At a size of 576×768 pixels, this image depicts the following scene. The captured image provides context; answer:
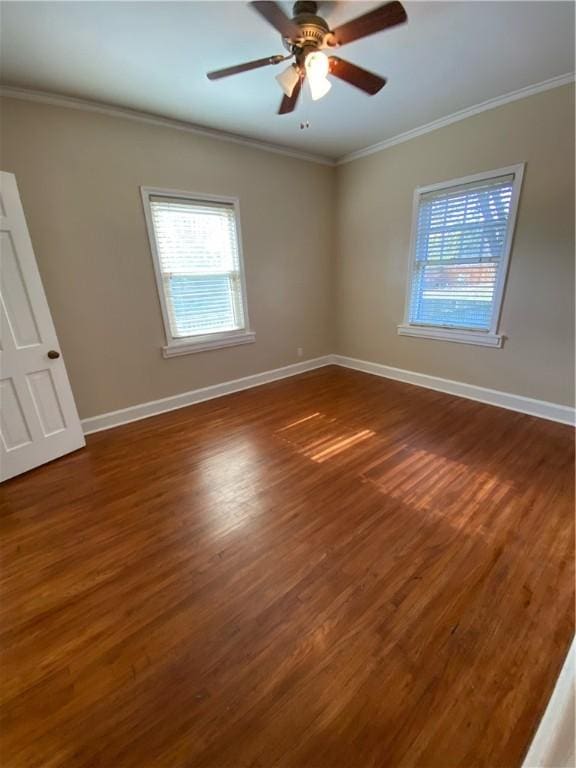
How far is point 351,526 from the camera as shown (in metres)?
1.87

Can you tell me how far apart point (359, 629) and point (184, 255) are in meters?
3.41

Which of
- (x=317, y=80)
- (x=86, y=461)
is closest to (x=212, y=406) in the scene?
(x=86, y=461)

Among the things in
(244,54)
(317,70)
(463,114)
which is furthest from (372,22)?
(463,114)

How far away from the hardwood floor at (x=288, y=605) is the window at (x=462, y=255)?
1.40 meters

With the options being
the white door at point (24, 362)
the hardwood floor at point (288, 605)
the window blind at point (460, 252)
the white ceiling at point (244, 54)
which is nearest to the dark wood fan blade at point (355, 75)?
the white ceiling at point (244, 54)

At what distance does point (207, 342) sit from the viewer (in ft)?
12.0

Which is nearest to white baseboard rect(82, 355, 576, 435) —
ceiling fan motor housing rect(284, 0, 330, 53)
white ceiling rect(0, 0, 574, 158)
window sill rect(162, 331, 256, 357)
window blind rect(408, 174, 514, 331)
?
window sill rect(162, 331, 256, 357)

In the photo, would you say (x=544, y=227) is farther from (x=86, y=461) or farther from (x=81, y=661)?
(x=86, y=461)

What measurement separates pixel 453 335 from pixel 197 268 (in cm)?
294

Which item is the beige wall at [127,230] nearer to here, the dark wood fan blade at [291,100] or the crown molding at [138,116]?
the crown molding at [138,116]

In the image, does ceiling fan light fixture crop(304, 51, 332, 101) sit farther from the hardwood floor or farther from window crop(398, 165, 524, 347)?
the hardwood floor

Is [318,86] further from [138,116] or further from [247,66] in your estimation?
[138,116]

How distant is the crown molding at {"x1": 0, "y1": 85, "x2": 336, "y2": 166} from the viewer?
235cm

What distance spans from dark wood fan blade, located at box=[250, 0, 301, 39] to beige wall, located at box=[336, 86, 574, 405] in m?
2.26
